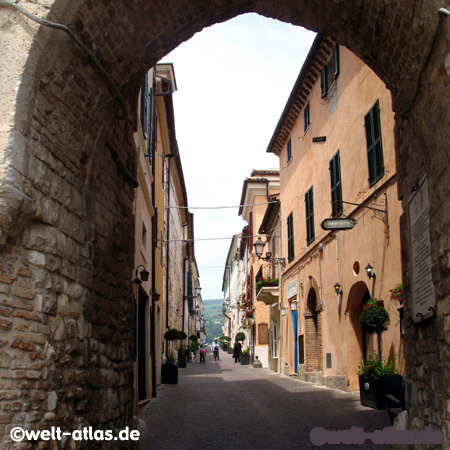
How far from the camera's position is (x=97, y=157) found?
19.6 feet

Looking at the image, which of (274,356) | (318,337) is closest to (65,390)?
(318,337)

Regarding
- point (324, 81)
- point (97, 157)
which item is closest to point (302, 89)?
point (324, 81)

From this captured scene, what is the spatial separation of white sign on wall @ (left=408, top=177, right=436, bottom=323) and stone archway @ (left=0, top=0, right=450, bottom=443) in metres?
0.24

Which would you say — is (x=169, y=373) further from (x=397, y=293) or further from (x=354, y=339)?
(x=397, y=293)

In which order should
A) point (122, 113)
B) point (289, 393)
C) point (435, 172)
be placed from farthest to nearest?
point (289, 393) → point (122, 113) → point (435, 172)

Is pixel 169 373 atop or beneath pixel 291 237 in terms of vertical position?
beneath

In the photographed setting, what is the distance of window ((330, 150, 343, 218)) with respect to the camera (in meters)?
14.7

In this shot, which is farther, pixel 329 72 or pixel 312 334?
pixel 312 334

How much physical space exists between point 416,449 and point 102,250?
156 inches

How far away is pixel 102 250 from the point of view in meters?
6.34

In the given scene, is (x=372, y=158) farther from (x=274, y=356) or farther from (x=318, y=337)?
(x=274, y=356)

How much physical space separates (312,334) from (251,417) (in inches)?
330

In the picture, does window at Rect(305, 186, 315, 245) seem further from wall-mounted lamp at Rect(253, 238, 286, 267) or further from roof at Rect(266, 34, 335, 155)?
wall-mounted lamp at Rect(253, 238, 286, 267)

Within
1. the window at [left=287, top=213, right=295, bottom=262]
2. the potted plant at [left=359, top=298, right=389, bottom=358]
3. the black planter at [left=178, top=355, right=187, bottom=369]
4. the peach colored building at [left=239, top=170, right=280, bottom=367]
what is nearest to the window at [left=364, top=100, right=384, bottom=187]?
the potted plant at [left=359, top=298, right=389, bottom=358]
